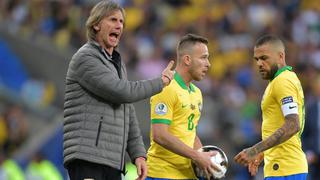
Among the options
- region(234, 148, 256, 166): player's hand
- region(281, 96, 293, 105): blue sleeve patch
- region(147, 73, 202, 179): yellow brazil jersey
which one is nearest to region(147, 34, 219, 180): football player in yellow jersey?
region(147, 73, 202, 179): yellow brazil jersey

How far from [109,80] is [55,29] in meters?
12.5

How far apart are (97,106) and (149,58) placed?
39.8ft

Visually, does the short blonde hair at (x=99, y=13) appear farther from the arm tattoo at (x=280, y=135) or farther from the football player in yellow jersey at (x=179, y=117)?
the arm tattoo at (x=280, y=135)


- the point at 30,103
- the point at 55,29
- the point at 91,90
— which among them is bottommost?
the point at 91,90

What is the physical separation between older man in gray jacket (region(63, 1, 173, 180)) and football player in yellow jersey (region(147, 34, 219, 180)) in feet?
2.58

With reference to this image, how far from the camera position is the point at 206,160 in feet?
28.4

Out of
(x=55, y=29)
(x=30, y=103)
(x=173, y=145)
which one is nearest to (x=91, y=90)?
(x=173, y=145)

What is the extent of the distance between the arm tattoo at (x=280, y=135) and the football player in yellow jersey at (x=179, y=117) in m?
0.40

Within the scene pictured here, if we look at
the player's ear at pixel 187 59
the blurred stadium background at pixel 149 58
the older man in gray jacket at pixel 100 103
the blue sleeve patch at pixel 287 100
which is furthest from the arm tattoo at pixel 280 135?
the blurred stadium background at pixel 149 58

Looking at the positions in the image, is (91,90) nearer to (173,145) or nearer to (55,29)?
(173,145)

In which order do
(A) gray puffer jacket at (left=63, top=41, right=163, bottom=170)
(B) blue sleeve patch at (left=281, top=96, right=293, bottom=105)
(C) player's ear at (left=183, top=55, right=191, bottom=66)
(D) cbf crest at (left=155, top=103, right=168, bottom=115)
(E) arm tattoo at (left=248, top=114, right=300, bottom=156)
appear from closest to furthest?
(A) gray puffer jacket at (left=63, top=41, right=163, bottom=170) < (E) arm tattoo at (left=248, top=114, right=300, bottom=156) < (B) blue sleeve patch at (left=281, top=96, right=293, bottom=105) < (D) cbf crest at (left=155, top=103, right=168, bottom=115) < (C) player's ear at (left=183, top=55, right=191, bottom=66)

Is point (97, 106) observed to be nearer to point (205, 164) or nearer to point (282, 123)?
point (205, 164)

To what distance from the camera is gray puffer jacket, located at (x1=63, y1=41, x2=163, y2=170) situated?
780 centimetres

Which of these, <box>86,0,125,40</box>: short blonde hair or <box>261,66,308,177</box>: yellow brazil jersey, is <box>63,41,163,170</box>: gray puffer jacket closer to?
<box>86,0,125,40</box>: short blonde hair
